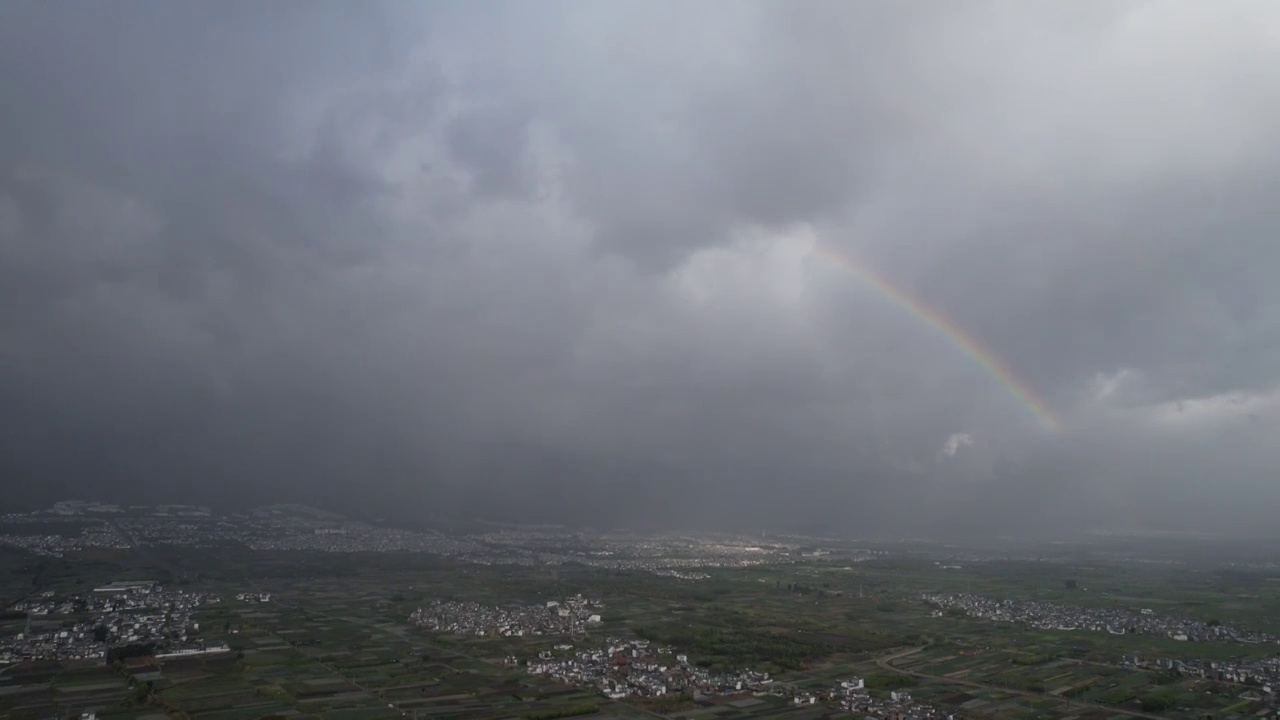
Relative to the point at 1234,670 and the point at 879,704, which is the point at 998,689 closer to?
the point at 879,704

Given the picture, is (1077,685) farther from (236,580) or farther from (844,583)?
(236,580)

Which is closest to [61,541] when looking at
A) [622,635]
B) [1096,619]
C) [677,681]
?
[622,635]

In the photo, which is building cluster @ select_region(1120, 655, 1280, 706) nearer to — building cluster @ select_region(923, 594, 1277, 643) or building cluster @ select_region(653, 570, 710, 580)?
building cluster @ select_region(923, 594, 1277, 643)

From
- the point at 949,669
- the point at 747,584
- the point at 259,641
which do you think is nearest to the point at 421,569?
the point at 747,584

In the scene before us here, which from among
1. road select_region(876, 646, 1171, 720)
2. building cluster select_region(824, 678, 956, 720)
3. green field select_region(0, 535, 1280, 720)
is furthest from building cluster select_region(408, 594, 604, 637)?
building cluster select_region(824, 678, 956, 720)

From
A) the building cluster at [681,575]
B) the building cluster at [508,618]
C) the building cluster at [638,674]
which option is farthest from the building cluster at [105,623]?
the building cluster at [681,575]

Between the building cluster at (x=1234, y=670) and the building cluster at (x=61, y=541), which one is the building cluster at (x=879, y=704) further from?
the building cluster at (x=61, y=541)
